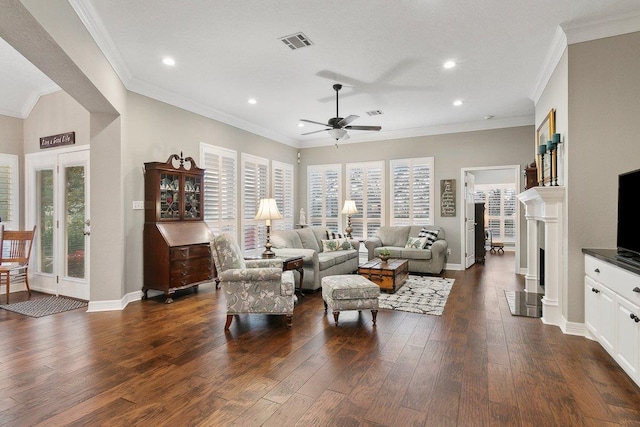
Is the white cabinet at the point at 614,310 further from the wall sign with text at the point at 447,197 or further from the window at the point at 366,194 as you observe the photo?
the window at the point at 366,194

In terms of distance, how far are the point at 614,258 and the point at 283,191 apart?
6.19 meters

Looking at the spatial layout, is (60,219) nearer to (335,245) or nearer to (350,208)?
(335,245)

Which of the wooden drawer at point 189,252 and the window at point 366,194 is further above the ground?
the window at point 366,194

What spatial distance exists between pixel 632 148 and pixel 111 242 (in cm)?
581

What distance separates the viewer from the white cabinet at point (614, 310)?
2.29 metres

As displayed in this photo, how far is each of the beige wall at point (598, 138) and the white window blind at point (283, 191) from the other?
18.1 feet

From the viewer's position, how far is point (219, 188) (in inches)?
236

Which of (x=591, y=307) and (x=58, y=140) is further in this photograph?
(x=58, y=140)

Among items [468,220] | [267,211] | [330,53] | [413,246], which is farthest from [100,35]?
[468,220]

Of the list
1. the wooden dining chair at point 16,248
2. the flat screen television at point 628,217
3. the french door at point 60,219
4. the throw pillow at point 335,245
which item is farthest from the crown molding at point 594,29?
the wooden dining chair at point 16,248

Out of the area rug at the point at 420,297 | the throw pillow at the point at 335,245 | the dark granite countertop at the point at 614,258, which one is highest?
the dark granite countertop at the point at 614,258

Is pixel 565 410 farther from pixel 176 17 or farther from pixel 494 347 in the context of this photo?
pixel 176 17

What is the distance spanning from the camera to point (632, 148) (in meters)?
3.17

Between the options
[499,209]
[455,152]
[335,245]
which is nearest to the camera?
[335,245]
